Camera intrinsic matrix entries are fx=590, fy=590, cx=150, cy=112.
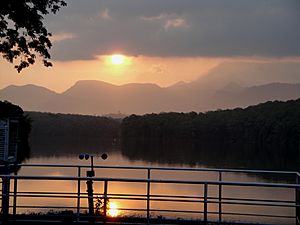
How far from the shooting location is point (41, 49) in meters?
13.9

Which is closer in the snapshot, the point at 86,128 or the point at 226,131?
the point at 226,131

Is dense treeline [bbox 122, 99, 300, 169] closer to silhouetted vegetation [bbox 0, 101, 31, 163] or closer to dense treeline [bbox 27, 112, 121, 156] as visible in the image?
dense treeline [bbox 27, 112, 121, 156]

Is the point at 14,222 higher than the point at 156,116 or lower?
lower

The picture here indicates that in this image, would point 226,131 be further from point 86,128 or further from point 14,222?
point 14,222

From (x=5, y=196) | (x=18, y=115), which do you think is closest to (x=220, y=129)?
(x=18, y=115)

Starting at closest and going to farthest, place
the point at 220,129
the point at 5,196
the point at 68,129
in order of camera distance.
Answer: the point at 5,196
the point at 220,129
the point at 68,129

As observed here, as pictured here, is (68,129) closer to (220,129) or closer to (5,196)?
(220,129)

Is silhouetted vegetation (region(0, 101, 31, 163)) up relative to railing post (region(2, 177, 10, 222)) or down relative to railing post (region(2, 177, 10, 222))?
up

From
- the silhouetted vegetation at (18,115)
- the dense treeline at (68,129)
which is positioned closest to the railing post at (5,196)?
the silhouetted vegetation at (18,115)

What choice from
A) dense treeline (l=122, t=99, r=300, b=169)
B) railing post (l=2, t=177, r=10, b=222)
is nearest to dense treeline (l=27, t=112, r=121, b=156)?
dense treeline (l=122, t=99, r=300, b=169)

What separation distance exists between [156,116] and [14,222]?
366 feet

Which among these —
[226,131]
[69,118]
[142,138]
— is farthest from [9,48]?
[69,118]

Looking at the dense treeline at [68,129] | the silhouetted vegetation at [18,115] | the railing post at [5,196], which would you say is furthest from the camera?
the dense treeline at [68,129]

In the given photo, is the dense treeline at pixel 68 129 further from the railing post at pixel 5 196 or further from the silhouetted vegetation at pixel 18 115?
the railing post at pixel 5 196
